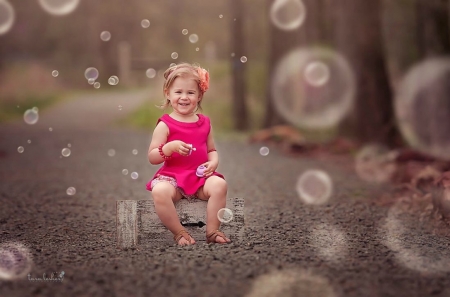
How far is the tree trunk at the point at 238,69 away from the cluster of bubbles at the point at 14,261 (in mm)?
10288

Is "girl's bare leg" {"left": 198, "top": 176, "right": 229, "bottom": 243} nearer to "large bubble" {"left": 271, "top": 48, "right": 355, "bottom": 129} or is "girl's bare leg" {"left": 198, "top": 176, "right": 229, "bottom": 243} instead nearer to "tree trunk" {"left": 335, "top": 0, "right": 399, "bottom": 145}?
"tree trunk" {"left": 335, "top": 0, "right": 399, "bottom": 145}

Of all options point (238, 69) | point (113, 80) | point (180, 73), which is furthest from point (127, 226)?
point (238, 69)

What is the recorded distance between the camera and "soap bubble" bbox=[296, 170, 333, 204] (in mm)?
5684

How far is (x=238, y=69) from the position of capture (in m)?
14.1

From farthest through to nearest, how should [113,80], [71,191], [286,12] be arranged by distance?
1. [286,12]
2. [71,191]
3. [113,80]

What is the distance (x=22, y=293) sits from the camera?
111 inches

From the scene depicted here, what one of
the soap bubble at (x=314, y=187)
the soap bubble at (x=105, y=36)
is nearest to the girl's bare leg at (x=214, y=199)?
the soap bubble at (x=314, y=187)

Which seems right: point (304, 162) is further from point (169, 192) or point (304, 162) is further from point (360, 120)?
point (169, 192)

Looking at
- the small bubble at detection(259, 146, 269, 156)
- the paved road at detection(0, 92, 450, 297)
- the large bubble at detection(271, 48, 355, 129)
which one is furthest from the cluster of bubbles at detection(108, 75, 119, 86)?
the large bubble at detection(271, 48, 355, 129)

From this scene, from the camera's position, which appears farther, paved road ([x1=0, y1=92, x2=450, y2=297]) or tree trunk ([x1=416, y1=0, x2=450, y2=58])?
tree trunk ([x1=416, y1=0, x2=450, y2=58])

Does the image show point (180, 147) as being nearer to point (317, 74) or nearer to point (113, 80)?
point (113, 80)

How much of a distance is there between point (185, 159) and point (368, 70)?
5987 millimetres

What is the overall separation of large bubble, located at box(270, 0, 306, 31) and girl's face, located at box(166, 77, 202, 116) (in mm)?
8976

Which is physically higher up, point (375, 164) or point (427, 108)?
point (427, 108)
